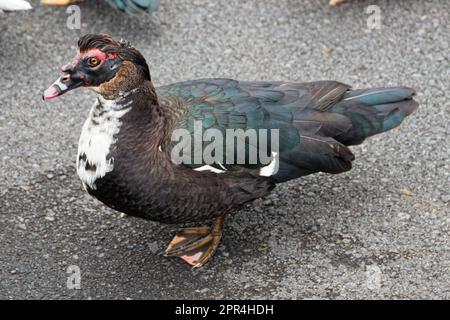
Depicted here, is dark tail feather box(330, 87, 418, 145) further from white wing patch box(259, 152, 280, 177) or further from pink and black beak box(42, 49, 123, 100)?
pink and black beak box(42, 49, 123, 100)

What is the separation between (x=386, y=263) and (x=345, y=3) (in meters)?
2.78

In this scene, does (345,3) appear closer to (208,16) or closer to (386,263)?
(208,16)

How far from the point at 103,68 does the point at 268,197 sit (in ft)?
5.06

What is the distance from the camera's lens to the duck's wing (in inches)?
183

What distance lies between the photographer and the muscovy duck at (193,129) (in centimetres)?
441

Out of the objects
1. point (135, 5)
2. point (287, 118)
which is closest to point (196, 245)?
point (287, 118)

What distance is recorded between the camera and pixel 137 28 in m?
6.79

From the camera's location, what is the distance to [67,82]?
172 inches
